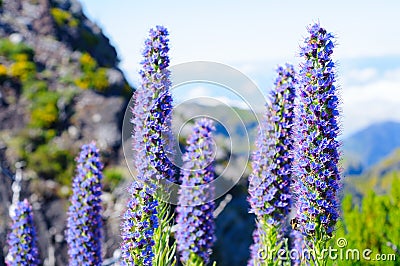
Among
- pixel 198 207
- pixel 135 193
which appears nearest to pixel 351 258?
pixel 198 207

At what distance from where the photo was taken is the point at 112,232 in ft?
40.8

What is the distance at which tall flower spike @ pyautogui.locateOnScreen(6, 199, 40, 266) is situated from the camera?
555 cm

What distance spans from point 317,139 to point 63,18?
15.7 metres

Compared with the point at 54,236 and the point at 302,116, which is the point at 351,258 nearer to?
the point at 302,116

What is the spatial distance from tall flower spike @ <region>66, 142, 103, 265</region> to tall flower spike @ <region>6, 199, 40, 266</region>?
1.54 feet

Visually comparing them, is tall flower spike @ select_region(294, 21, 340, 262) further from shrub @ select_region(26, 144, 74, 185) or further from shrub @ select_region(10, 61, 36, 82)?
shrub @ select_region(10, 61, 36, 82)

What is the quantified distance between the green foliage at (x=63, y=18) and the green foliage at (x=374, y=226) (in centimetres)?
1228

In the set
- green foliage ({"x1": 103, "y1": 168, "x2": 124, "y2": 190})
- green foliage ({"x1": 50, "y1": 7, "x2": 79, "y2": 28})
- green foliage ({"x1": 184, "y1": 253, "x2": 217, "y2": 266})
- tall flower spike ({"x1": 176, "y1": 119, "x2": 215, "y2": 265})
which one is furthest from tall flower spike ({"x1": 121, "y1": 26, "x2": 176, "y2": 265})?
green foliage ({"x1": 50, "y1": 7, "x2": 79, "y2": 28})

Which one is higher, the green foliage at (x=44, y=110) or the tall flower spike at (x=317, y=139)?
the green foliage at (x=44, y=110)

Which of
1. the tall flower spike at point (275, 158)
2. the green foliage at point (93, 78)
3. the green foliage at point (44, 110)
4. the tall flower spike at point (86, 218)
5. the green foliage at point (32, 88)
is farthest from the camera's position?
the green foliage at point (93, 78)

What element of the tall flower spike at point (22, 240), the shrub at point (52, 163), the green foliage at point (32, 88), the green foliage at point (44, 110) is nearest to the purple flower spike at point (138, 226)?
the tall flower spike at point (22, 240)

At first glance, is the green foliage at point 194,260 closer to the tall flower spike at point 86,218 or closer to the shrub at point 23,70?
the tall flower spike at point 86,218

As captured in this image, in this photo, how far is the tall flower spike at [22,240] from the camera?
18.2ft

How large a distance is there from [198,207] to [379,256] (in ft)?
8.93
